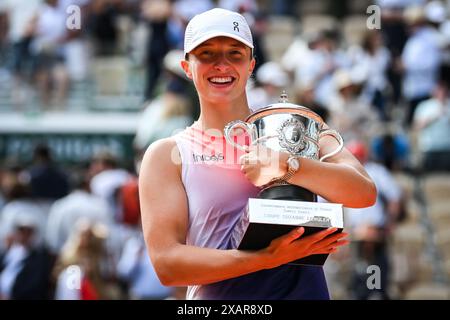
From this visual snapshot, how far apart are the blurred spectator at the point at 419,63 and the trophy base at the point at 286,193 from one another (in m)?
8.87

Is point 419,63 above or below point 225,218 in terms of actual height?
above

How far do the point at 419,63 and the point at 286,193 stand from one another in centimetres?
922

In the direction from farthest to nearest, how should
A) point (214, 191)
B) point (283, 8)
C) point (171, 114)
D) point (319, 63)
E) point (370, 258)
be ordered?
point (283, 8), point (319, 63), point (171, 114), point (370, 258), point (214, 191)

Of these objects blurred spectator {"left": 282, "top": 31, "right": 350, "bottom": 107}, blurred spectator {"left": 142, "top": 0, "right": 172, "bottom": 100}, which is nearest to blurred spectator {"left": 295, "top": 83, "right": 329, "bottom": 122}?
blurred spectator {"left": 282, "top": 31, "right": 350, "bottom": 107}

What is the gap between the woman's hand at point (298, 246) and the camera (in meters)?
3.10

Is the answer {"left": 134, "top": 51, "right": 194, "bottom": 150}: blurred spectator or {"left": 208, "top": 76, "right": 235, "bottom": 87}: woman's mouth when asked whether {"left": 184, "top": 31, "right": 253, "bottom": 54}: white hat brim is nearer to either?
{"left": 208, "top": 76, "right": 235, "bottom": 87}: woman's mouth

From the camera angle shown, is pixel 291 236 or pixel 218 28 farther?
pixel 218 28

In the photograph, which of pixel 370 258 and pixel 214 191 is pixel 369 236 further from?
pixel 214 191

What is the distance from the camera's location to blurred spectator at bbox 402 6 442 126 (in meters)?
12.0

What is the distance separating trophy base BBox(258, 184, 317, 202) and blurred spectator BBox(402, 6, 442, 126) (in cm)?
887

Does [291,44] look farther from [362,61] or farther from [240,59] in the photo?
[240,59]

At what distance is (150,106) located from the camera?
11.5 meters

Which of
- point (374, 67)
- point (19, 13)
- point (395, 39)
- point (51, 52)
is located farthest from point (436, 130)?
point (19, 13)

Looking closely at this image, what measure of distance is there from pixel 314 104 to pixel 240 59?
8.28m
